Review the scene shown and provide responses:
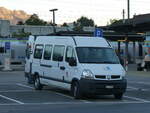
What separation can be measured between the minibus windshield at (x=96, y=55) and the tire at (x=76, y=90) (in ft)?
3.01

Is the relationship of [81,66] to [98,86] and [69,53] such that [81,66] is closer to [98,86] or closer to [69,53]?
[98,86]

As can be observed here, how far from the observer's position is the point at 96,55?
57.4 ft

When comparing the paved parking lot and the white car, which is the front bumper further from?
the paved parking lot

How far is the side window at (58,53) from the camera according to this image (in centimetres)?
1839

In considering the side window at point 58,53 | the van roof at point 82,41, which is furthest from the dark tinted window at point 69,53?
the side window at point 58,53

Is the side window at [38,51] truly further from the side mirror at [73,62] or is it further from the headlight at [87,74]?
the headlight at [87,74]

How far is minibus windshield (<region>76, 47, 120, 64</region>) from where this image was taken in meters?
17.2

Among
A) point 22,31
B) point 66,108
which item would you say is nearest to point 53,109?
point 66,108

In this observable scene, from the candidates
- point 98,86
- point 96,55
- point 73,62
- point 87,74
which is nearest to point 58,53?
point 73,62

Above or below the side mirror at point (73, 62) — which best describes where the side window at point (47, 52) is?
above

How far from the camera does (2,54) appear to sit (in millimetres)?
50844

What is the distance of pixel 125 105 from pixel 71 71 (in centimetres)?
287

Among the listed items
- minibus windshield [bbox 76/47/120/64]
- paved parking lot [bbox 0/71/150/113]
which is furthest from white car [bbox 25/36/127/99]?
paved parking lot [bbox 0/71/150/113]

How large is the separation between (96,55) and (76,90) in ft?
5.51
